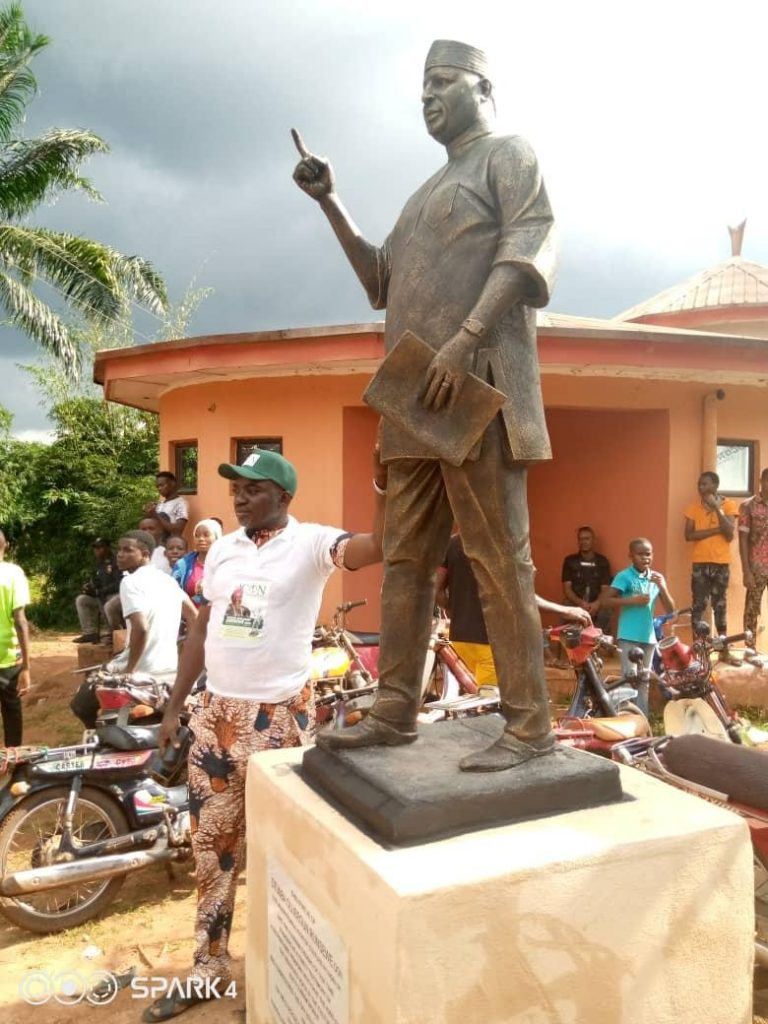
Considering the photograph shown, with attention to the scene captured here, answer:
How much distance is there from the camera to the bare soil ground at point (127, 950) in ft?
10.1

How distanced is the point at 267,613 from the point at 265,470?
51 cm

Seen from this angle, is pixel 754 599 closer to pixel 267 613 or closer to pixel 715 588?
pixel 715 588

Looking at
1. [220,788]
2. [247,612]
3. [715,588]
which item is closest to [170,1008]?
[220,788]

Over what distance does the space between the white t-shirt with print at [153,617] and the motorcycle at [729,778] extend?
8.55ft

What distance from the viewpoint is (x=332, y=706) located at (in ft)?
14.8

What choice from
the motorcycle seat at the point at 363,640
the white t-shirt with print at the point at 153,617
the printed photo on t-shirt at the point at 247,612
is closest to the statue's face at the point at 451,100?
the printed photo on t-shirt at the point at 247,612

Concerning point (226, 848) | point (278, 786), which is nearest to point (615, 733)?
point (226, 848)

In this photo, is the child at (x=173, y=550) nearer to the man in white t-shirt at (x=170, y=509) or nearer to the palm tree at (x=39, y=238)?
the man in white t-shirt at (x=170, y=509)

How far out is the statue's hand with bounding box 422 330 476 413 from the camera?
1873 mm

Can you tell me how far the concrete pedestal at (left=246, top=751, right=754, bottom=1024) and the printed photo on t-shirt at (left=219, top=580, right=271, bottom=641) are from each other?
2.78 feet

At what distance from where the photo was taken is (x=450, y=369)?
6.15 ft

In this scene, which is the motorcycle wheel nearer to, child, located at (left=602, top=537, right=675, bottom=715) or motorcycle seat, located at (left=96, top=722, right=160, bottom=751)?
motorcycle seat, located at (left=96, top=722, right=160, bottom=751)

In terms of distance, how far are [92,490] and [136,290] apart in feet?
12.4

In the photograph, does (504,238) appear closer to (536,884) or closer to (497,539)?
(497,539)
